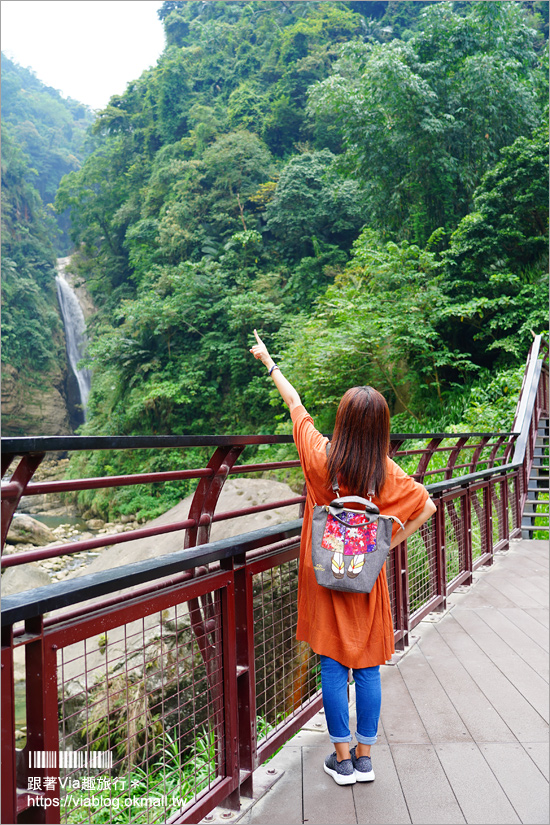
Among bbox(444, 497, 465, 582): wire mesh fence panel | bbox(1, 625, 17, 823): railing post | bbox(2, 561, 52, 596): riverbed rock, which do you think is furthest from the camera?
bbox(2, 561, 52, 596): riverbed rock

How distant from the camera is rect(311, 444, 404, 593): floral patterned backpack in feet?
6.17

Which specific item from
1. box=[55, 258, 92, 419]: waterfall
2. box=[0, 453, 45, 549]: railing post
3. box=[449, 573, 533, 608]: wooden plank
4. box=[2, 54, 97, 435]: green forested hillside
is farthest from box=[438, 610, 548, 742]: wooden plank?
box=[55, 258, 92, 419]: waterfall

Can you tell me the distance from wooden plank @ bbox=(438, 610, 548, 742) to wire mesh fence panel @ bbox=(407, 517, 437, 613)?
243mm

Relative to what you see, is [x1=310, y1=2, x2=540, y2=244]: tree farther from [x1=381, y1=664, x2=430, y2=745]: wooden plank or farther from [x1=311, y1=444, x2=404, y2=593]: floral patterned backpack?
[x1=311, y1=444, x2=404, y2=593]: floral patterned backpack

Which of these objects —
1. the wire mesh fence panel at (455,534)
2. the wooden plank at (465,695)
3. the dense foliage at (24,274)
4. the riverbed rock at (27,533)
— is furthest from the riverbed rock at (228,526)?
the dense foliage at (24,274)

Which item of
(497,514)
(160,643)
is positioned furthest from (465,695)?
(497,514)

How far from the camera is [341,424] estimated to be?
193 cm

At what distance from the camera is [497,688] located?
2980 mm

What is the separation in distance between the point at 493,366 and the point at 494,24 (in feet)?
30.9

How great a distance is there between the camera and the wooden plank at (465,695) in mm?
2510

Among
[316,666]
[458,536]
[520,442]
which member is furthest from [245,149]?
[316,666]

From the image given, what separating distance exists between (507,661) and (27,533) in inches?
496

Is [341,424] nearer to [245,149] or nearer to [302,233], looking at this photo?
[302,233]

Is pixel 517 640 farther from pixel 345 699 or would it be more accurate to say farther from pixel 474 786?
pixel 345 699
